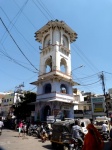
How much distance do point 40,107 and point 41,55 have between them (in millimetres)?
10108

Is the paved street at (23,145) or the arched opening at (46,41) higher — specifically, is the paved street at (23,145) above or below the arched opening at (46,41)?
below

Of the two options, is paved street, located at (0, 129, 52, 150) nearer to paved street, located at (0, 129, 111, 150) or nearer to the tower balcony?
paved street, located at (0, 129, 111, 150)

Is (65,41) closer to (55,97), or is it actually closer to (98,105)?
(55,97)

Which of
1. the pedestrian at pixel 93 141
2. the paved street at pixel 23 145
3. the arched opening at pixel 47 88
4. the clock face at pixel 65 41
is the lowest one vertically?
the paved street at pixel 23 145

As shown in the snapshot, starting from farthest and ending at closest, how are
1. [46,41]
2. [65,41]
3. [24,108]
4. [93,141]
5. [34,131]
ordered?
[46,41], [65,41], [24,108], [34,131], [93,141]

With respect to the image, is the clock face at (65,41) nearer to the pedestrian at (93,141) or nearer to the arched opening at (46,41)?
the arched opening at (46,41)

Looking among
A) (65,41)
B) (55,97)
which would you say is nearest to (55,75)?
(55,97)

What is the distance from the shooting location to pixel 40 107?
99.3ft

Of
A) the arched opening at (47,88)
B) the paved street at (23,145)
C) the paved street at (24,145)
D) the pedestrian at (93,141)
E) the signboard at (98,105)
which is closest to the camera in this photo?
the pedestrian at (93,141)

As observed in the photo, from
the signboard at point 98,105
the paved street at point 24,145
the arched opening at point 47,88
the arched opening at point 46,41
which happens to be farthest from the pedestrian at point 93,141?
the signboard at point 98,105

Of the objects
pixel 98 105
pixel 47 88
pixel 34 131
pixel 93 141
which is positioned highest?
pixel 47 88

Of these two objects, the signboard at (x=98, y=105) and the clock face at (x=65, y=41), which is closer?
the clock face at (x=65, y=41)

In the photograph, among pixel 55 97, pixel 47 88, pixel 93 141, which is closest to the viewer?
pixel 93 141

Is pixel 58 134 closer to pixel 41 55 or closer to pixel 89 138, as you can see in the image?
pixel 89 138
